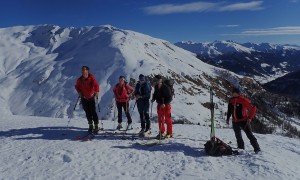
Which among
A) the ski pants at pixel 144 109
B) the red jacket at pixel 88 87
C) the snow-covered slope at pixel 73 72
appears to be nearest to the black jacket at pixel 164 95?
the ski pants at pixel 144 109

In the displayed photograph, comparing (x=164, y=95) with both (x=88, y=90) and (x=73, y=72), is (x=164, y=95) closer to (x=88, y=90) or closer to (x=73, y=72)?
(x=88, y=90)

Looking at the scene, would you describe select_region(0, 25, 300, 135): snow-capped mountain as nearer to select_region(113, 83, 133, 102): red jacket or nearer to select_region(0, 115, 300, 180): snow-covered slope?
select_region(113, 83, 133, 102): red jacket

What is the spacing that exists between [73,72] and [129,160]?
116166mm

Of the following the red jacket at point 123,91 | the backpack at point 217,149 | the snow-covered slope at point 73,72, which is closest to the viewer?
the backpack at point 217,149

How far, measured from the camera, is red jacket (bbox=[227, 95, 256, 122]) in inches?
597

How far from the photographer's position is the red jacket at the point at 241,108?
597 inches

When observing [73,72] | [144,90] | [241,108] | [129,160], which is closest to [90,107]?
[144,90]

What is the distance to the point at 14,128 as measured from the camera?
66.5ft

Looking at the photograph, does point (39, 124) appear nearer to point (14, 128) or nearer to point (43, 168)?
point (14, 128)

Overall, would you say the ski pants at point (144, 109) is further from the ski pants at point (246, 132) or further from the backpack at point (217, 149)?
the ski pants at point (246, 132)

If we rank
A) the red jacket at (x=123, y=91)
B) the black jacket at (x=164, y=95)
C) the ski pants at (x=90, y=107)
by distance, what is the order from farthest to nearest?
the red jacket at (x=123, y=91)
the ski pants at (x=90, y=107)
the black jacket at (x=164, y=95)

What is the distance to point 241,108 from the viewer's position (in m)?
15.4

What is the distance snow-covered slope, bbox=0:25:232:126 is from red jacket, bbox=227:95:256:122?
6962cm

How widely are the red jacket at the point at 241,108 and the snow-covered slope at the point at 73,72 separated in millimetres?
69623
